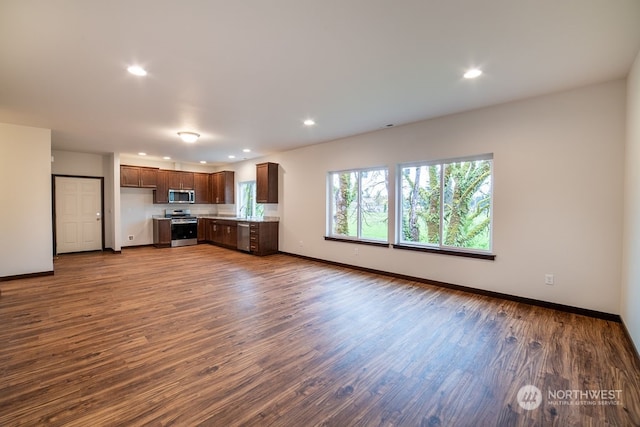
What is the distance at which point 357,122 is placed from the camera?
4.65 m

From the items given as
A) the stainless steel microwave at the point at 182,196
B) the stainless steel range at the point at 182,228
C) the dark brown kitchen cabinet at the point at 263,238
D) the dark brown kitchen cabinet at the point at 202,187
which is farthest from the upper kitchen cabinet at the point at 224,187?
the dark brown kitchen cabinet at the point at 263,238

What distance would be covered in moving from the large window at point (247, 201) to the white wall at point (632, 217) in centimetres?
752

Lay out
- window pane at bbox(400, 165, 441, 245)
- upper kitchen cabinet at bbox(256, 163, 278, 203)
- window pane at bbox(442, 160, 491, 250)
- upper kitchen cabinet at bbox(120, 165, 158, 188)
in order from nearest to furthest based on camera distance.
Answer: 1. window pane at bbox(442, 160, 491, 250)
2. window pane at bbox(400, 165, 441, 245)
3. upper kitchen cabinet at bbox(256, 163, 278, 203)
4. upper kitchen cabinet at bbox(120, 165, 158, 188)

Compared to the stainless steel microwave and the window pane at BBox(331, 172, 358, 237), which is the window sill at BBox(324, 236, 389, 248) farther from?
the stainless steel microwave

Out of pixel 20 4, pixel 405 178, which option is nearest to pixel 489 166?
pixel 405 178

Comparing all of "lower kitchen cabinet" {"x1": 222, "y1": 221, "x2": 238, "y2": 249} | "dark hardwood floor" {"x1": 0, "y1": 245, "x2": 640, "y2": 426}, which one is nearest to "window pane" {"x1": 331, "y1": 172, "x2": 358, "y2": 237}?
"dark hardwood floor" {"x1": 0, "y1": 245, "x2": 640, "y2": 426}

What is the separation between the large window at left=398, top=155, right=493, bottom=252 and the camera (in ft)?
13.5

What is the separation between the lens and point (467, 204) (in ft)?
14.0

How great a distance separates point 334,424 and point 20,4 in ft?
11.6

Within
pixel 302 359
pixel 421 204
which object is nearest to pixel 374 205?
pixel 421 204

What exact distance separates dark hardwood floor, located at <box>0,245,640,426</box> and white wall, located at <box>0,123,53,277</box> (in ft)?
3.60

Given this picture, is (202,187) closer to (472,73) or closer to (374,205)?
(374,205)

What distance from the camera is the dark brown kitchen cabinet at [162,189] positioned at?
8.35 meters

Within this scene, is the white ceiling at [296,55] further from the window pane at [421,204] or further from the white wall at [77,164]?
the white wall at [77,164]
